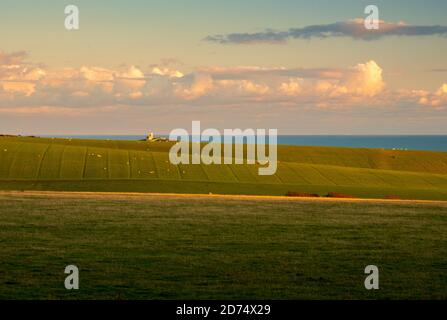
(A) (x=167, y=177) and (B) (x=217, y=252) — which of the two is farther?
(A) (x=167, y=177)

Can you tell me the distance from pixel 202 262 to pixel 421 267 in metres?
7.96

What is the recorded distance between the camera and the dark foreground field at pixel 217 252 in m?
22.3

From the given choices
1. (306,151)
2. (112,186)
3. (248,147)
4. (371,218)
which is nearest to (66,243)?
(371,218)

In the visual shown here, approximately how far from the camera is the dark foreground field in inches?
880

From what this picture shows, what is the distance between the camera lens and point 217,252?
28.5 m

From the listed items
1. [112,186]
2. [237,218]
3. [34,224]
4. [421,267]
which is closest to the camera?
[421,267]

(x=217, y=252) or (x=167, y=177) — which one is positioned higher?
(x=167, y=177)

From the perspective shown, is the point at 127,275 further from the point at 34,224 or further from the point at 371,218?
the point at 371,218

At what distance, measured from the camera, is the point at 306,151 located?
503 feet

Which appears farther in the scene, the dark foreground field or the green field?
the green field

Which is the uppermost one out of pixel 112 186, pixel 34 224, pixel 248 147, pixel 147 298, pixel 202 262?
pixel 248 147

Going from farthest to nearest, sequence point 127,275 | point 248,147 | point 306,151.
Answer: point 306,151, point 248,147, point 127,275

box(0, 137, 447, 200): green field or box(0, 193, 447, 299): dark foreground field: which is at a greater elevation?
box(0, 137, 447, 200): green field

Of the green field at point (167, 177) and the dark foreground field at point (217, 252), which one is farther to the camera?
the green field at point (167, 177)
